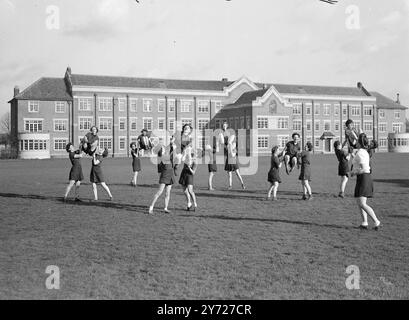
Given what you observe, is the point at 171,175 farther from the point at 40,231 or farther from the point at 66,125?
the point at 66,125

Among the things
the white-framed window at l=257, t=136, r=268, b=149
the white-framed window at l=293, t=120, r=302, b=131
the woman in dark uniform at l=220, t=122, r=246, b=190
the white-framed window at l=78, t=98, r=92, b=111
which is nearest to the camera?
the woman in dark uniform at l=220, t=122, r=246, b=190

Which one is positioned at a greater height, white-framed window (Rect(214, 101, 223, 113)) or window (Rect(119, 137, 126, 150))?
white-framed window (Rect(214, 101, 223, 113))

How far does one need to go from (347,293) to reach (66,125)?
7022 centimetres

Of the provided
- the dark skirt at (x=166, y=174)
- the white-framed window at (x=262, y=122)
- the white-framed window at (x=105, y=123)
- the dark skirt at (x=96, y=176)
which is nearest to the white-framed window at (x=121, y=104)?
the white-framed window at (x=105, y=123)

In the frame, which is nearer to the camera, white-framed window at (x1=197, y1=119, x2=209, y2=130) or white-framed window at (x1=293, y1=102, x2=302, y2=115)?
white-framed window at (x1=197, y1=119, x2=209, y2=130)

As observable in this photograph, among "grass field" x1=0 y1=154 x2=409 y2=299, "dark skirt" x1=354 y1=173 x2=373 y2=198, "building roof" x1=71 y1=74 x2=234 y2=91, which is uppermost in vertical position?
"building roof" x1=71 y1=74 x2=234 y2=91

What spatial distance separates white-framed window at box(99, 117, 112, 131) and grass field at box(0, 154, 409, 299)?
59.7m

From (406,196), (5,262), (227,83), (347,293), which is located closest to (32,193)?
(5,262)

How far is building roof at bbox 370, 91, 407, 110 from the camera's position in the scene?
91.6 meters

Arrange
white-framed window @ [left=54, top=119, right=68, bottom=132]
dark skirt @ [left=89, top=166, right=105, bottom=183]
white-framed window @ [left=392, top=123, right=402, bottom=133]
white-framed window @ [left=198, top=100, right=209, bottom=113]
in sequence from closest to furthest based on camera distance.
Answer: dark skirt @ [left=89, top=166, right=105, bottom=183] → white-framed window @ [left=54, top=119, right=68, bottom=132] → white-framed window @ [left=198, top=100, right=209, bottom=113] → white-framed window @ [left=392, top=123, right=402, bottom=133]

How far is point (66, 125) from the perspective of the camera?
236 feet

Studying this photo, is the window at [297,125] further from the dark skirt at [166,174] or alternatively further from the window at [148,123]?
the dark skirt at [166,174]

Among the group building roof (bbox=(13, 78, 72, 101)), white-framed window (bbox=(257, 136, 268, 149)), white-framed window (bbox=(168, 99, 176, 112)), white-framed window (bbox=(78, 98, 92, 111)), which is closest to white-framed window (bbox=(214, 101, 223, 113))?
white-framed window (bbox=(168, 99, 176, 112))

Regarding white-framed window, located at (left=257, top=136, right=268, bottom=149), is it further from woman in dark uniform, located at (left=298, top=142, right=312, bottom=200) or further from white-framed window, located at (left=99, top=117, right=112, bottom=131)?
woman in dark uniform, located at (left=298, top=142, right=312, bottom=200)
